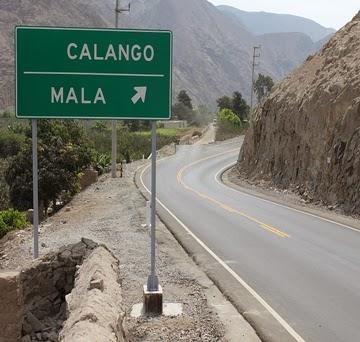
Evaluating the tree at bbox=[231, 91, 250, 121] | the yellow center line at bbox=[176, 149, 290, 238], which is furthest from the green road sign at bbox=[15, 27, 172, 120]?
the tree at bbox=[231, 91, 250, 121]

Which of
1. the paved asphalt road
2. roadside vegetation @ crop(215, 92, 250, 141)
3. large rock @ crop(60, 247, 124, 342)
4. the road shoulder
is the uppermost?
roadside vegetation @ crop(215, 92, 250, 141)

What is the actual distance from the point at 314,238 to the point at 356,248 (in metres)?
1.88

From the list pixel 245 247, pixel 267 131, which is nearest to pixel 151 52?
pixel 245 247

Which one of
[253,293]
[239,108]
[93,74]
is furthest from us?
[239,108]

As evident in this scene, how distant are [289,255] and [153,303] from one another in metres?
6.19

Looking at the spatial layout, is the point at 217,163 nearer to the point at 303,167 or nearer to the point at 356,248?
the point at 303,167

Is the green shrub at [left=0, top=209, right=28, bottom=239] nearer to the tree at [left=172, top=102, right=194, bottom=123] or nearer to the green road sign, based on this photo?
the green road sign

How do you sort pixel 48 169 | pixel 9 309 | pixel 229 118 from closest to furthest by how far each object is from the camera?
pixel 9 309
pixel 48 169
pixel 229 118

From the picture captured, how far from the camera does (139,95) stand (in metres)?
9.34

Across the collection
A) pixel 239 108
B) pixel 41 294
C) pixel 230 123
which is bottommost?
pixel 41 294

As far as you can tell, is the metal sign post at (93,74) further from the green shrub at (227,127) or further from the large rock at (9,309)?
the green shrub at (227,127)

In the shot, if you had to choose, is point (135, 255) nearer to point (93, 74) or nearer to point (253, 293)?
point (253, 293)

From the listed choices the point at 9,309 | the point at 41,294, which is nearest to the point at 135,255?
the point at 41,294

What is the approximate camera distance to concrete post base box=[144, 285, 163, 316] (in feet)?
31.1
